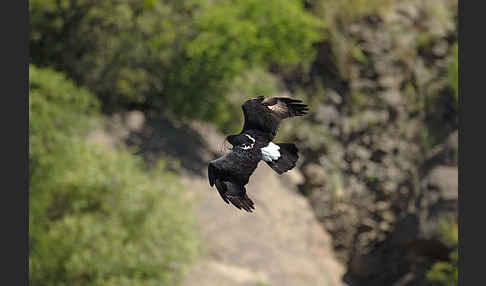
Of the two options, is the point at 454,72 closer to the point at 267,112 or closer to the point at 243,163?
the point at 267,112

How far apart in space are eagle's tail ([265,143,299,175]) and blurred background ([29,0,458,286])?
22.8 ft

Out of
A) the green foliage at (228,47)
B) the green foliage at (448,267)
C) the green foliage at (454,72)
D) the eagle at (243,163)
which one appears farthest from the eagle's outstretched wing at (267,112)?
the green foliage at (454,72)

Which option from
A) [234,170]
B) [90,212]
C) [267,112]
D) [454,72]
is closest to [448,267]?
[454,72]

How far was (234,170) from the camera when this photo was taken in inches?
208

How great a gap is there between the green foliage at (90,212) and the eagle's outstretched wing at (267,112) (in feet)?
21.7

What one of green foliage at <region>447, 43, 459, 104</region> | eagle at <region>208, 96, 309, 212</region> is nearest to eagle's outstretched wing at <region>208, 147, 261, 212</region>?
eagle at <region>208, 96, 309, 212</region>

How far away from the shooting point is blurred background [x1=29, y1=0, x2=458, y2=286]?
12.7 metres

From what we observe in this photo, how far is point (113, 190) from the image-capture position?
41.9ft

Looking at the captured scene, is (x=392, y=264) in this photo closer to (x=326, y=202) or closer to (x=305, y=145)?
(x=326, y=202)

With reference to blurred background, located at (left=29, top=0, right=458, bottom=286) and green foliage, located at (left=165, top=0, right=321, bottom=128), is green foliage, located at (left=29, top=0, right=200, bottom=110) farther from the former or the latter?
green foliage, located at (left=165, top=0, right=321, bottom=128)

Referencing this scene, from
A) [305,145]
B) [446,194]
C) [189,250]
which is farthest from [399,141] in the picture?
[189,250]

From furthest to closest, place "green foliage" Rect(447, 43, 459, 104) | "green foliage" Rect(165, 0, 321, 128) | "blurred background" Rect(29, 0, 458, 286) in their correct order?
"green foliage" Rect(447, 43, 459, 104), "green foliage" Rect(165, 0, 321, 128), "blurred background" Rect(29, 0, 458, 286)

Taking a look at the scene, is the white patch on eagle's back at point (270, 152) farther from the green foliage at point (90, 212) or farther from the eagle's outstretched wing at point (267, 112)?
the green foliage at point (90, 212)

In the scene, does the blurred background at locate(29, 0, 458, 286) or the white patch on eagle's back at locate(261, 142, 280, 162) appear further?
the blurred background at locate(29, 0, 458, 286)
